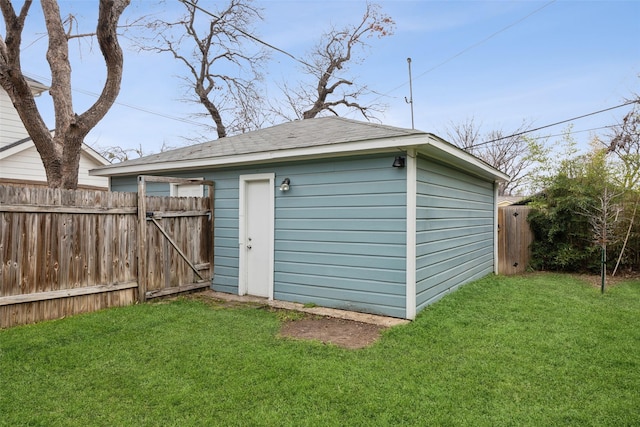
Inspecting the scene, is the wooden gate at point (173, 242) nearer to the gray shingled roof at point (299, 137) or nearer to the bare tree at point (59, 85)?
the gray shingled roof at point (299, 137)

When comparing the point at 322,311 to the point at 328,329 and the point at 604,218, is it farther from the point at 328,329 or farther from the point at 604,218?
the point at 604,218

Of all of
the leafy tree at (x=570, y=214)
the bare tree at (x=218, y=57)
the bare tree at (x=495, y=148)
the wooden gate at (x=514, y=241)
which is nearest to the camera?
the leafy tree at (x=570, y=214)

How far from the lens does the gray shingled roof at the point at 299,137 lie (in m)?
4.89

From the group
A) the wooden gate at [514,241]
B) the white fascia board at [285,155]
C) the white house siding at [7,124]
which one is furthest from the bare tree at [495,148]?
the white house siding at [7,124]

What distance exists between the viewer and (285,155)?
17.3 ft

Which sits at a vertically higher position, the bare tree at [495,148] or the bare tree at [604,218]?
the bare tree at [495,148]

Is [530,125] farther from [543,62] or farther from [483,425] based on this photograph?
[483,425]

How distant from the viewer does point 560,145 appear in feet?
32.2

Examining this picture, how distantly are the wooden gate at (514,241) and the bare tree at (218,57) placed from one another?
38.3 feet

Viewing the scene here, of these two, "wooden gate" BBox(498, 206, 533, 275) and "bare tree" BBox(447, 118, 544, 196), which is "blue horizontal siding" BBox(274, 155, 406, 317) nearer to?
"wooden gate" BBox(498, 206, 533, 275)

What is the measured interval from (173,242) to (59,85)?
445 cm

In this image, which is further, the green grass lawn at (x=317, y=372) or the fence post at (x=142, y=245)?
the fence post at (x=142, y=245)

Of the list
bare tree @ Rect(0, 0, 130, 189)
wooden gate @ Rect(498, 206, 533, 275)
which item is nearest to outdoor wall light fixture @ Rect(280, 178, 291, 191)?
bare tree @ Rect(0, 0, 130, 189)

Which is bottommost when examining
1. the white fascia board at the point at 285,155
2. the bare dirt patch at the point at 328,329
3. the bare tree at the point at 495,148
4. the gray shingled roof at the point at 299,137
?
the bare dirt patch at the point at 328,329
